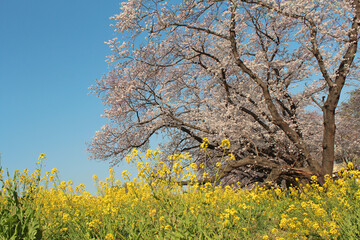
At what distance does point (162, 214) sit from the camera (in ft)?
15.6

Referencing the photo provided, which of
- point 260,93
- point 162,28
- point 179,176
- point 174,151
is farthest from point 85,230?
point 260,93

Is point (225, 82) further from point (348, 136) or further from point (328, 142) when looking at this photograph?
point (348, 136)

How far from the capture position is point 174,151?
14.5 m

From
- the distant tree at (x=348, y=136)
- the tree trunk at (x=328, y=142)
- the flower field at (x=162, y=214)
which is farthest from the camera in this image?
the distant tree at (x=348, y=136)

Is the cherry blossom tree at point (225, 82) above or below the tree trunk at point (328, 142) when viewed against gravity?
above

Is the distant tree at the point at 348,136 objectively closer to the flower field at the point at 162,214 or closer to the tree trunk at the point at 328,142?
the tree trunk at the point at 328,142

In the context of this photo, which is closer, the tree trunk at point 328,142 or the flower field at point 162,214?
the flower field at point 162,214

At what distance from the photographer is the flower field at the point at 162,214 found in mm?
4098

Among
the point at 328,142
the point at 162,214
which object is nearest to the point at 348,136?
the point at 328,142

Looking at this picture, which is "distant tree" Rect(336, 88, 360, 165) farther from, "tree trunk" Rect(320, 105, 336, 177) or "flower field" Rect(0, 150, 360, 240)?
"flower field" Rect(0, 150, 360, 240)

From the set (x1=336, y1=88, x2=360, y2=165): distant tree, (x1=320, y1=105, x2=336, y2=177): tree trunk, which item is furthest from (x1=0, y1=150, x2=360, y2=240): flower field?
(x1=336, y1=88, x2=360, y2=165): distant tree

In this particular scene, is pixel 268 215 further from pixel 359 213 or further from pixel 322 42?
pixel 322 42

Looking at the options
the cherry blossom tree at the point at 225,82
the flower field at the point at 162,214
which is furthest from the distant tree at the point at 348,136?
the flower field at the point at 162,214

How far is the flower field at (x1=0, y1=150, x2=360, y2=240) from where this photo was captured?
410 cm
